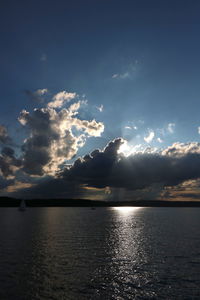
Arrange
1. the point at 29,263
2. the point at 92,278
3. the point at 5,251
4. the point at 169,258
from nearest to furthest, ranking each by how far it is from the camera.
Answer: the point at 92,278
the point at 29,263
the point at 169,258
the point at 5,251

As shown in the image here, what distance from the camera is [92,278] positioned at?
110 feet

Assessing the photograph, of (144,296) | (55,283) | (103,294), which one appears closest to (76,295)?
(103,294)

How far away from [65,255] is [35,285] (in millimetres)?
17733

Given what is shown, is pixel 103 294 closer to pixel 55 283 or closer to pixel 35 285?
pixel 55 283

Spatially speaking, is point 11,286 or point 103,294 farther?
point 11,286

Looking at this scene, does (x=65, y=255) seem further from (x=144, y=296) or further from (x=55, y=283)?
(x=144, y=296)

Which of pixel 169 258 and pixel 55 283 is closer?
pixel 55 283

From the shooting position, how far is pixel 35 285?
3048 cm

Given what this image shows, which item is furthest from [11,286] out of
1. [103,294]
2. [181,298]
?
[181,298]

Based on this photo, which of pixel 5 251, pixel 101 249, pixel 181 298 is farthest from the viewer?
pixel 101 249

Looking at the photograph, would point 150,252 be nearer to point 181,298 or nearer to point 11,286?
point 181,298

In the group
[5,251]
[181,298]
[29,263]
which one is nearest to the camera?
[181,298]

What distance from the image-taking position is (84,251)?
52.3 meters

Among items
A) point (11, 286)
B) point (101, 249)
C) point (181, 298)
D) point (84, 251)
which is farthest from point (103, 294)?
point (101, 249)
